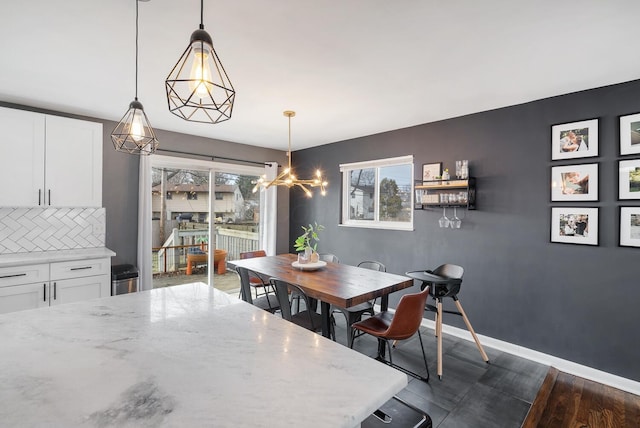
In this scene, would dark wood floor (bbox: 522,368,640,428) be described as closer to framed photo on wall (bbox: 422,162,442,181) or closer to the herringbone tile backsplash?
framed photo on wall (bbox: 422,162,442,181)

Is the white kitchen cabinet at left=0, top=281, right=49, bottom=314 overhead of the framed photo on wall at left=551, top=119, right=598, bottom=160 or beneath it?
beneath

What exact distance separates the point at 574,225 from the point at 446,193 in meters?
1.17

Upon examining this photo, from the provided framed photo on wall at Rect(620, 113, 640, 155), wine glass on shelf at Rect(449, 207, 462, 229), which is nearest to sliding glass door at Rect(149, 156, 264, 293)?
wine glass on shelf at Rect(449, 207, 462, 229)

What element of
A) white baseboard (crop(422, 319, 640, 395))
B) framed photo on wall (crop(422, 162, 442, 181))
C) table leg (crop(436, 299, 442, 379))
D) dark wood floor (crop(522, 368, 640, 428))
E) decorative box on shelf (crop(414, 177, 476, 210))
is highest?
framed photo on wall (crop(422, 162, 442, 181))

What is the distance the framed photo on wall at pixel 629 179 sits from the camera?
8.14ft

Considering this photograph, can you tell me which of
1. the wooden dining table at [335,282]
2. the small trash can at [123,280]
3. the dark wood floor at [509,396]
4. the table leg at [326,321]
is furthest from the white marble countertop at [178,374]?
the small trash can at [123,280]

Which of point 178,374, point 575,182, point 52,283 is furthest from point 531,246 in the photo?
point 52,283

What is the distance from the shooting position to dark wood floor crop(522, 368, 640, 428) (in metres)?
2.14

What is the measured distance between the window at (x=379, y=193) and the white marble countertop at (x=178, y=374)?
315 centimetres

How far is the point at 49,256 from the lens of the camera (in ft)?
9.90

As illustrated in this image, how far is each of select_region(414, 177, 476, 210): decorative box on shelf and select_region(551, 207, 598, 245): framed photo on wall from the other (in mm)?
737

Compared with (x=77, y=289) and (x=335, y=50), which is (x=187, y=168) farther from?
(x=335, y=50)

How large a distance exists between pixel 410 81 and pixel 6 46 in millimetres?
2922

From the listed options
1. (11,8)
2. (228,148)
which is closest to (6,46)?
(11,8)
